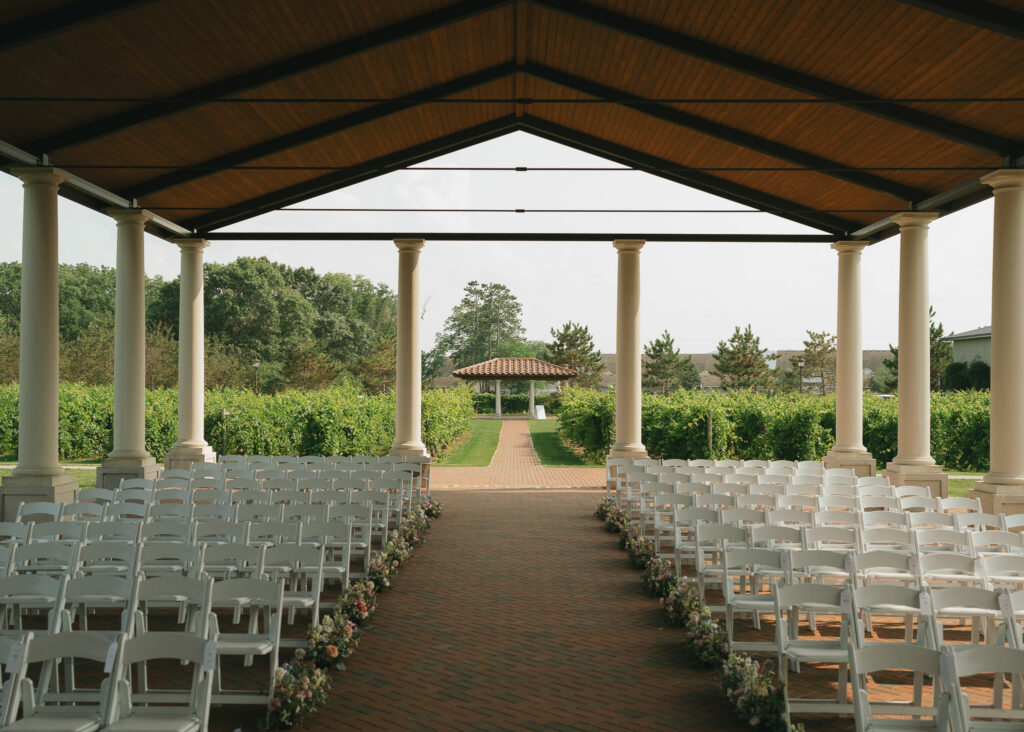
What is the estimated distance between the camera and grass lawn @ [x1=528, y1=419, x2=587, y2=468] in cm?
2634

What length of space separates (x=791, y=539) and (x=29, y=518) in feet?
32.5

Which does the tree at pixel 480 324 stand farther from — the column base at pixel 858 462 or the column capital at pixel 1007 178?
the column capital at pixel 1007 178

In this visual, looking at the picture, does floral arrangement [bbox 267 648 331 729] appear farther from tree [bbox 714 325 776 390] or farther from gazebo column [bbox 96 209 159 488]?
tree [bbox 714 325 776 390]

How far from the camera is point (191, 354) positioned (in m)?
→ 18.3

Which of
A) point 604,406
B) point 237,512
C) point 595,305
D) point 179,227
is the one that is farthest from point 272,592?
point 595,305

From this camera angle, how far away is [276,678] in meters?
5.79

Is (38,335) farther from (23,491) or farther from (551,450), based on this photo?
(551,450)

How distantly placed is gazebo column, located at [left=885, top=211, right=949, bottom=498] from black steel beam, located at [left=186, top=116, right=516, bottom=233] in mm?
8019

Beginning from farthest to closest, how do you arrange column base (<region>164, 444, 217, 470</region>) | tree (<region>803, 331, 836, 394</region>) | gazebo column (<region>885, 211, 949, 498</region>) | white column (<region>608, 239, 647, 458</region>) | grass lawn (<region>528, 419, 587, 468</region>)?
tree (<region>803, 331, 836, 394</region>)
grass lawn (<region>528, 419, 587, 468</region>)
white column (<region>608, 239, 647, 458</region>)
column base (<region>164, 444, 217, 470</region>)
gazebo column (<region>885, 211, 949, 498</region>)

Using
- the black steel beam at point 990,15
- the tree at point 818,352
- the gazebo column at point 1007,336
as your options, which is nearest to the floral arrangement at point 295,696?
the black steel beam at point 990,15

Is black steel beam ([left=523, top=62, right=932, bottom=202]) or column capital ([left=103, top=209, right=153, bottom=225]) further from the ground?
black steel beam ([left=523, top=62, right=932, bottom=202])

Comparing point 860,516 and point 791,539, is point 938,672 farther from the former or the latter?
point 860,516

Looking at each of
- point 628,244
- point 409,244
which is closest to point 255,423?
point 409,244

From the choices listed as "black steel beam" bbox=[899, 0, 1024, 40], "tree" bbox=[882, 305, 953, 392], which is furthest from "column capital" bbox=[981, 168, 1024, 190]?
"tree" bbox=[882, 305, 953, 392]
